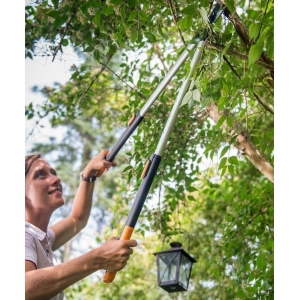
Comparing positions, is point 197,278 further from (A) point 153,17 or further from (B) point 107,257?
(B) point 107,257

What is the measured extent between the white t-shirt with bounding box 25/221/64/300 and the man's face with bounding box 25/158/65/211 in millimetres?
111

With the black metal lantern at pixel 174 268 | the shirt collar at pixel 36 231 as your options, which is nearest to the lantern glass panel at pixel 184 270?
the black metal lantern at pixel 174 268

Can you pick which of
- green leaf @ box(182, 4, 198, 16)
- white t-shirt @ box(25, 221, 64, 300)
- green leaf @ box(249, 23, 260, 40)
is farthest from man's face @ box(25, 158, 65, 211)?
green leaf @ box(249, 23, 260, 40)

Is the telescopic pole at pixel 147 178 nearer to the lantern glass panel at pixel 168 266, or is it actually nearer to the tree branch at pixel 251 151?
the tree branch at pixel 251 151

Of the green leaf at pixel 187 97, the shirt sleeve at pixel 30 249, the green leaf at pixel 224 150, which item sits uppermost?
the green leaf at pixel 224 150

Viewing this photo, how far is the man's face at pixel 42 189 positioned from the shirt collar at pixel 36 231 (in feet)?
0.35

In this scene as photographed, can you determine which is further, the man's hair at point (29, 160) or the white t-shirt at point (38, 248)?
the man's hair at point (29, 160)

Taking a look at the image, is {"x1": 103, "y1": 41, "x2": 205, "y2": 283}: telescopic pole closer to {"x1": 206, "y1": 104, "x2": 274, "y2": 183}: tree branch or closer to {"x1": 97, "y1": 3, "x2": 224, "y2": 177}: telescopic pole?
{"x1": 97, "y1": 3, "x2": 224, "y2": 177}: telescopic pole

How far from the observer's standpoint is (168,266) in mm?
2736

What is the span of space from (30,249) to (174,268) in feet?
3.17

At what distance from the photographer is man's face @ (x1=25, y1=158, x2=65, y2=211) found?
2156 mm

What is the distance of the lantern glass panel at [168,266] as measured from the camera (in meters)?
2.71

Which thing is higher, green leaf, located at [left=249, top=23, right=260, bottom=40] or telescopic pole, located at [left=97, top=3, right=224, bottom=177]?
telescopic pole, located at [left=97, top=3, right=224, bottom=177]

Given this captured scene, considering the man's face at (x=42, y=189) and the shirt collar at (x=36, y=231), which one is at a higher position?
the man's face at (x=42, y=189)
